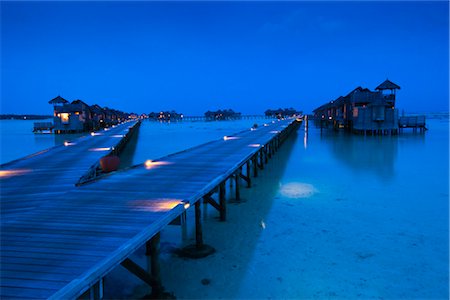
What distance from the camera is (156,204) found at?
709 centimetres

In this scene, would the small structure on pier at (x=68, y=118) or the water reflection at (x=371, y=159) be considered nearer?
the water reflection at (x=371, y=159)

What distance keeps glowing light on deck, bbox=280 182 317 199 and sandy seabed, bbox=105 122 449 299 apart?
18 cm

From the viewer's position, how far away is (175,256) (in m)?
7.96

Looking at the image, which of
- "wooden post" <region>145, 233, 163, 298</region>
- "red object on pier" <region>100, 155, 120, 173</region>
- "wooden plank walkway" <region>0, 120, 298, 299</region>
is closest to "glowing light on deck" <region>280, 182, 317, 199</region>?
"wooden plank walkway" <region>0, 120, 298, 299</region>

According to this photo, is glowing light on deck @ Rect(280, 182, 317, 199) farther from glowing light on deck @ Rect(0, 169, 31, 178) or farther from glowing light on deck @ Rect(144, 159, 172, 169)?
glowing light on deck @ Rect(0, 169, 31, 178)

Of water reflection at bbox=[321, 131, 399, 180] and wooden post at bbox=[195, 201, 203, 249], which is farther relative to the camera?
water reflection at bbox=[321, 131, 399, 180]

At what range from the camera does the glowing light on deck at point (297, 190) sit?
13742 mm

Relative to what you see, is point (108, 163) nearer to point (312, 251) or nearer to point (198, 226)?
point (198, 226)

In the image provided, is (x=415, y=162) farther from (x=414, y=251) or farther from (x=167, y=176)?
(x=167, y=176)

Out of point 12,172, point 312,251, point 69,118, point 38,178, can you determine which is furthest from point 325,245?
point 69,118

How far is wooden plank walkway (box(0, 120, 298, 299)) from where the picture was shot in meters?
4.01

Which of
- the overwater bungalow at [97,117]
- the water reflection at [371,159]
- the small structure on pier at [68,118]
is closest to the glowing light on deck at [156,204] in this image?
the water reflection at [371,159]

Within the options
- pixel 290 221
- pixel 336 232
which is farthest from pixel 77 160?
pixel 336 232

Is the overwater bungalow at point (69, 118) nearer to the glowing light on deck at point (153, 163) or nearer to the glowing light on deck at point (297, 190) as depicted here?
the glowing light on deck at point (153, 163)
